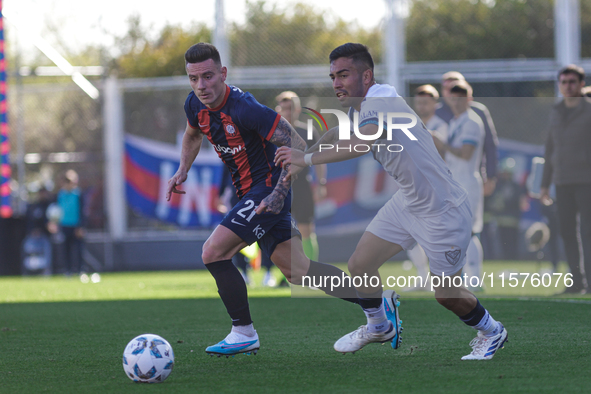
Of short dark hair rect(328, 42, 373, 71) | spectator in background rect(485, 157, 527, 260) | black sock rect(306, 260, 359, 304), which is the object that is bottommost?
spectator in background rect(485, 157, 527, 260)

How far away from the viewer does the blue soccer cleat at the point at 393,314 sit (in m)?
4.71

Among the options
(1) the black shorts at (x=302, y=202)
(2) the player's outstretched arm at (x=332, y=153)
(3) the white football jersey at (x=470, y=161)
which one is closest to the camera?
(2) the player's outstretched arm at (x=332, y=153)

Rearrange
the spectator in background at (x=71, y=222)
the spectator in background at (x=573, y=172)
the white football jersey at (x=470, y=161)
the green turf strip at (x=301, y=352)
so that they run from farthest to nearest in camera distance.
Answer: the spectator in background at (x=71, y=222) → the white football jersey at (x=470, y=161) → the spectator in background at (x=573, y=172) → the green turf strip at (x=301, y=352)

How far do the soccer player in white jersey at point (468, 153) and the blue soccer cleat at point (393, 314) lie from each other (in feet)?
10.5

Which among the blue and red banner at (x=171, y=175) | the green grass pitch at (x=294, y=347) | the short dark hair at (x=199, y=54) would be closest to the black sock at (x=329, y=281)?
the green grass pitch at (x=294, y=347)

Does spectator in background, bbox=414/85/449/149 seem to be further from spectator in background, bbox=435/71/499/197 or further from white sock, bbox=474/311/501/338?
white sock, bbox=474/311/501/338

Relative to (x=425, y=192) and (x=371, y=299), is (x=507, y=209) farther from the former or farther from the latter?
(x=425, y=192)

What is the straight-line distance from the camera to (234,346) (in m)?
4.58

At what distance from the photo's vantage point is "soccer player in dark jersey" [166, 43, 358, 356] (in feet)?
15.3

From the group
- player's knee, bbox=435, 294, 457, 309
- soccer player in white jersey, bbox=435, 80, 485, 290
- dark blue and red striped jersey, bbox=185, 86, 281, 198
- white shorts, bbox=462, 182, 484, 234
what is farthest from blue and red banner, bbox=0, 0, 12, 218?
player's knee, bbox=435, 294, 457, 309

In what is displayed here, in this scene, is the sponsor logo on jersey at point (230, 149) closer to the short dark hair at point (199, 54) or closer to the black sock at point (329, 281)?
the short dark hair at point (199, 54)

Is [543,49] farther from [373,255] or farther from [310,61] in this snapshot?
[373,255]

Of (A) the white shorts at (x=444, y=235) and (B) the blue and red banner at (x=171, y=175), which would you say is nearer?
(A) the white shorts at (x=444, y=235)

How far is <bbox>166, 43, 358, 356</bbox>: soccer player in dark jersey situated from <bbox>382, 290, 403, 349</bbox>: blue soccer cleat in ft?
0.70
